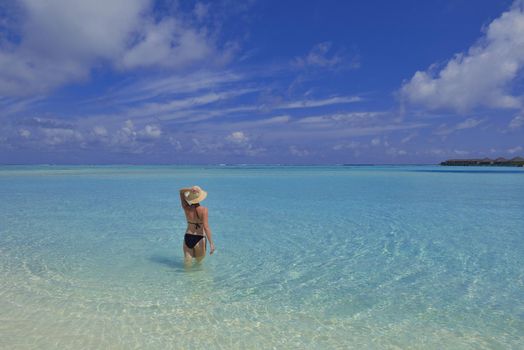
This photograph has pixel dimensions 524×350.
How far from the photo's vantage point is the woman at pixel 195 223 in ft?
22.0

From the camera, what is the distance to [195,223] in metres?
7.02

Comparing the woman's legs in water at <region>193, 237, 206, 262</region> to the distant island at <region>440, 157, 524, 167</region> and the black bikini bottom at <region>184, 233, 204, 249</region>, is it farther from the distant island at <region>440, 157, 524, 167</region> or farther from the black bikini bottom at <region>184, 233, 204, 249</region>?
the distant island at <region>440, 157, 524, 167</region>

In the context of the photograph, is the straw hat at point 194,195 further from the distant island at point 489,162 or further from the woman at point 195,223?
the distant island at point 489,162

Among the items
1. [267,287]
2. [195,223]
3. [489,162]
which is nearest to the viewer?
[267,287]

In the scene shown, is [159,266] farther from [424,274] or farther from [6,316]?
[424,274]

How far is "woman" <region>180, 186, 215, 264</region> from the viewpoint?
671cm

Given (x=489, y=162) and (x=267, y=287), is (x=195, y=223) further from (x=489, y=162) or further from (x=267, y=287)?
(x=489, y=162)

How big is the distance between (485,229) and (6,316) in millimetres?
12853

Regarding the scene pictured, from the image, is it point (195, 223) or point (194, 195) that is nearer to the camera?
point (194, 195)

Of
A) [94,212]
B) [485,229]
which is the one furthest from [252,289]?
[94,212]

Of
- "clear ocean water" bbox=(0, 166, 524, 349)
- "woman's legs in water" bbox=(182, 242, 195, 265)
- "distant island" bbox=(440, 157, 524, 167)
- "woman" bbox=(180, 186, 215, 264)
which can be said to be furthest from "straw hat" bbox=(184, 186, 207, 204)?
"distant island" bbox=(440, 157, 524, 167)

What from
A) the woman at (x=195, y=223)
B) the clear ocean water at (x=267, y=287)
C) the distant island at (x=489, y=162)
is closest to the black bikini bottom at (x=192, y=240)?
the woman at (x=195, y=223)

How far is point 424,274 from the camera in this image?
6949 millimetres

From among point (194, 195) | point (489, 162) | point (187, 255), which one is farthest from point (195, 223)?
point (489, 162)
